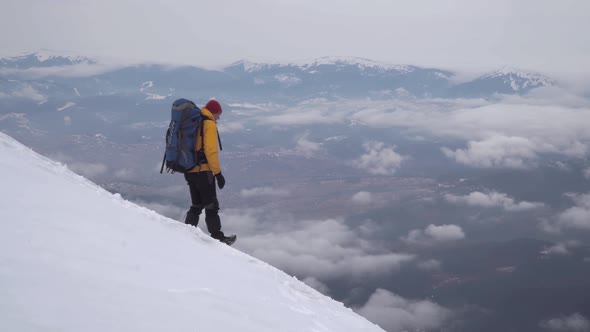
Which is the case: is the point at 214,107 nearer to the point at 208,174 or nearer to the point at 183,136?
the point at 183,136

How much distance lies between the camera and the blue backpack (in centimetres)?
765

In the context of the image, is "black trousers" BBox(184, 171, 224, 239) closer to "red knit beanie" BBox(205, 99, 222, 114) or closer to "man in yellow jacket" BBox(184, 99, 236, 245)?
"man in yellow jacket" BBox(184, 99, 236, 245)

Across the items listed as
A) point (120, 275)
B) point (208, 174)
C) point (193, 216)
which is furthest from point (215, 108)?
point (120, 275)

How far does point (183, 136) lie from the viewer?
7.74 meters

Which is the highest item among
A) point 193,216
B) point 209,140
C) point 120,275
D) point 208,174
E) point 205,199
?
point 209,140

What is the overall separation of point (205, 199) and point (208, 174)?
24.0 inches

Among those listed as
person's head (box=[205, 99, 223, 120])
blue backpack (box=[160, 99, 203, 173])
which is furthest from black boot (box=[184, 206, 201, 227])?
person's head (box=[205, 99, 223, 120])

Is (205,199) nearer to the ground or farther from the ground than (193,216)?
farther from the ground

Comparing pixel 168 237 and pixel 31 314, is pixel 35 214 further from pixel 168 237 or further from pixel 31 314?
pixel 31 314

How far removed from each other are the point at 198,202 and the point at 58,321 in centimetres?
594

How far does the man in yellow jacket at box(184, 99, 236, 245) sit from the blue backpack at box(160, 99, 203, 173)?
137 mm

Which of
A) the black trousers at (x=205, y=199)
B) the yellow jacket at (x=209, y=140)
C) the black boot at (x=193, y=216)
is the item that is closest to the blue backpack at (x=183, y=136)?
the yellow jacket at (x=209, y=140)

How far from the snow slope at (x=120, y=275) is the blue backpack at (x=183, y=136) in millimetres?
1226

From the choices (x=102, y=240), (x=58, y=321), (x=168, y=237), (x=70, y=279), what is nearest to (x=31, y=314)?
(x=58, y=321)
